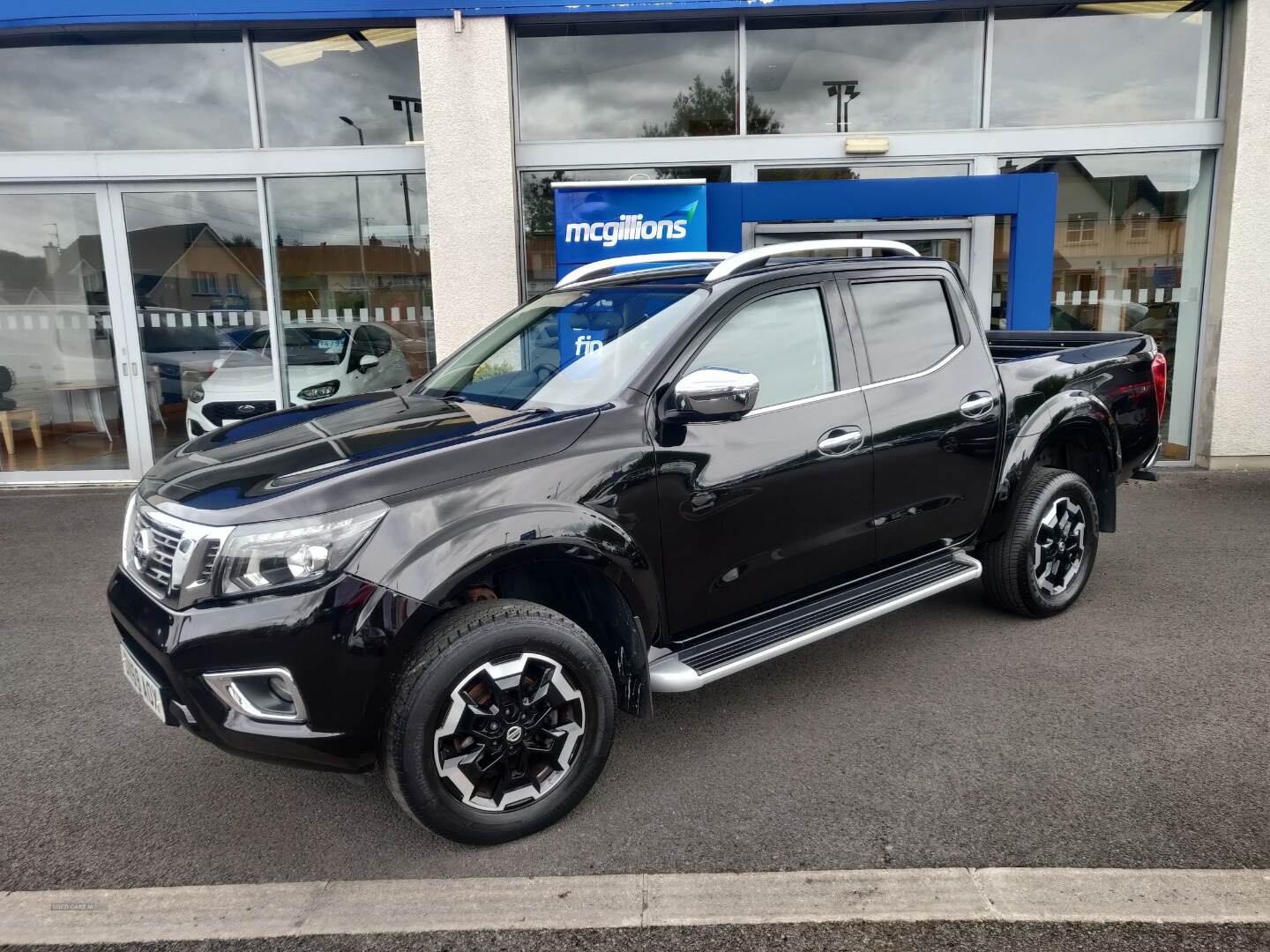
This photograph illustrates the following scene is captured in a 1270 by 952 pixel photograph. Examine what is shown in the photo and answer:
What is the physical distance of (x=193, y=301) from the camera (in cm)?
848

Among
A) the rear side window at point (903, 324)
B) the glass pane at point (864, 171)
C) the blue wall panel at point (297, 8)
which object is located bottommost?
the rear side window at point (903, 324)

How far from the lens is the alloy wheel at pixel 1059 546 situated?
4.44 meters

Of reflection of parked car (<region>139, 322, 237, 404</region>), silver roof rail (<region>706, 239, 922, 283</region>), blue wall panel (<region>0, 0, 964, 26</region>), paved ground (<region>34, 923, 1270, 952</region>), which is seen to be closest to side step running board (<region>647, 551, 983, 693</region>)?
paved ground (<region>34, 923, 1270, 952</region>)

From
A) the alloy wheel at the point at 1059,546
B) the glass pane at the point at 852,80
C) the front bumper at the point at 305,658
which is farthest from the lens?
the glass pane at the point at 852,80

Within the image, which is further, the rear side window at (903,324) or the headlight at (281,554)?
the rear side window at (903,324)

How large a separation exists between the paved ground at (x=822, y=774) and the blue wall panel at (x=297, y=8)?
555 centimetres

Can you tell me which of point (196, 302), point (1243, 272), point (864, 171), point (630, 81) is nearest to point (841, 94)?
point (864, 171)

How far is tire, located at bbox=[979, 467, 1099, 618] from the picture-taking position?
436cm

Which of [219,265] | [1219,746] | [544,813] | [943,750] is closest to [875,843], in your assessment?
[943,750]

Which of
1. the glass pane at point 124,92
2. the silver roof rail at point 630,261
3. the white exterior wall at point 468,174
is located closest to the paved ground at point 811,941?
the silver roof rail at point 630,261

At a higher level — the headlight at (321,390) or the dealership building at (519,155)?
the dealership building at (519,155)

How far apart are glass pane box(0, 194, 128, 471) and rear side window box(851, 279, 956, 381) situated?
24.7 ft

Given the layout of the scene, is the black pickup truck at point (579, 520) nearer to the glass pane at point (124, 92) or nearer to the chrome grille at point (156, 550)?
the chrome grille at point (156, 550)

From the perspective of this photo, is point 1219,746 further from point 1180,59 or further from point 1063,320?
point 1180,59
